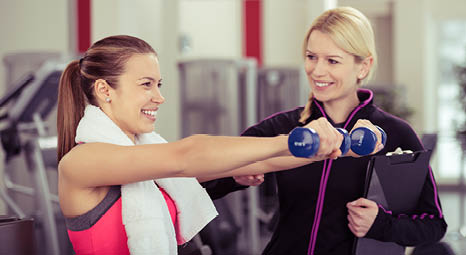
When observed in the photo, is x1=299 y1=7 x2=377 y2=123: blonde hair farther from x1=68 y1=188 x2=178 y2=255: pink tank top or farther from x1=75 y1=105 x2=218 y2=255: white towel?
x1=68 y1=188 x2=178 y2=255: pink tank top

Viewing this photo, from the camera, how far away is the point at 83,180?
1.04 metres

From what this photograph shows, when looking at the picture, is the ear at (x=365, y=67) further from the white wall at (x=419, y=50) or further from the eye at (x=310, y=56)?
the white wall at (x=419, y=50)

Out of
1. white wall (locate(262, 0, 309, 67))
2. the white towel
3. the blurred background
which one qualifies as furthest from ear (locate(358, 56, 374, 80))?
white wall (locate(262, 0, 309, 67))

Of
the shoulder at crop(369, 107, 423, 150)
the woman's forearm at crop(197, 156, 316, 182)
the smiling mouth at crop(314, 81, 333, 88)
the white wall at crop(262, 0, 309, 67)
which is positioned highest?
the white wall at crop(262, 0, 309, 67)

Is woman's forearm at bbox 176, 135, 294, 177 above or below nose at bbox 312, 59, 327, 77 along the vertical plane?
below

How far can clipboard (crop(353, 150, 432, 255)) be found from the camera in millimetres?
1287

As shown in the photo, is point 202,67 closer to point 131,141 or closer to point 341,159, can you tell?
point 341,159

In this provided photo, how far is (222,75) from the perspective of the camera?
15.1 feet

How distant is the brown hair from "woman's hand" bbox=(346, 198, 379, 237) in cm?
60

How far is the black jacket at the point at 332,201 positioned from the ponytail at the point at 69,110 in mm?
593

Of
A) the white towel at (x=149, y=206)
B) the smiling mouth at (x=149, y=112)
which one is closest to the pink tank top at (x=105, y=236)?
the white towel at (x=149, y=206)

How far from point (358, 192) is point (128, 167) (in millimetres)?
710

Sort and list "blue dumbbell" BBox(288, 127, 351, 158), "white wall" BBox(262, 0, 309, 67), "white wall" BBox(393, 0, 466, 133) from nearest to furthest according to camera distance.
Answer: "blue dumbbell" BBox(288, 127, 351, 158), "white wall" BBox(393, 0, 466, 133), "white wall" BBox(262, 0, 309, 67)

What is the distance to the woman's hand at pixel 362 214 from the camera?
1.33 m
